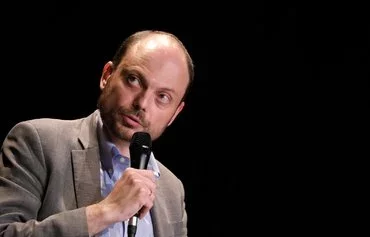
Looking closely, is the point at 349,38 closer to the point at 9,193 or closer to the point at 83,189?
the point at 83,189

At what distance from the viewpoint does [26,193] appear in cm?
175

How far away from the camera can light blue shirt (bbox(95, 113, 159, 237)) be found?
1970 mm

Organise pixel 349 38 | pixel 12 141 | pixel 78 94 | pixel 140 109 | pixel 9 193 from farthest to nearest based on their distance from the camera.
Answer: pixel 349 38 → pixel 78 94 → pixel 140 109 → pixel 12 141 → pixel 9 193

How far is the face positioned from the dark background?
142cm

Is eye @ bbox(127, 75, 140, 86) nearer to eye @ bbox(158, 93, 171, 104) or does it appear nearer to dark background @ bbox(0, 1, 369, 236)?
eye @ bbox(158, 93, 171, 104)

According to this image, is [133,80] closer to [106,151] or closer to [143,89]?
[143,89]

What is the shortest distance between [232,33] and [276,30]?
29cm

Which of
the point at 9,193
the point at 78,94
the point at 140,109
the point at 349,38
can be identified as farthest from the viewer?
the point at 349,38

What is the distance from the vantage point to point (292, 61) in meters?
3.67

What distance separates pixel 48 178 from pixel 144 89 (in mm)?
482

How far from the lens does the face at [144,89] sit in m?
2.03

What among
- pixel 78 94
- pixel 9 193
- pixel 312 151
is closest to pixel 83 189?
pixel 9 193

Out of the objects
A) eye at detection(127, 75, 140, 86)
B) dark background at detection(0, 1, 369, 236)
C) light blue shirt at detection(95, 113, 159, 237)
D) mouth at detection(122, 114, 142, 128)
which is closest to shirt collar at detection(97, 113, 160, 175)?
light blue shirt at detection(95, 113, 159, 237)

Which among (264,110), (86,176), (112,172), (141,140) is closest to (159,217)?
(112,172)
